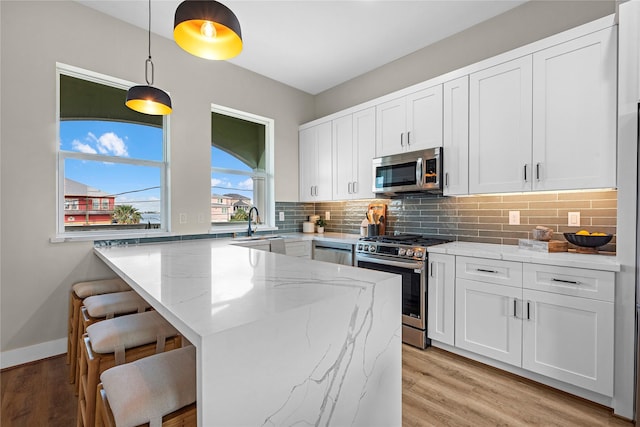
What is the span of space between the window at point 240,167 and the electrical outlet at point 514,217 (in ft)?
9.22

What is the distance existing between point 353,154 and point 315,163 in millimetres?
702

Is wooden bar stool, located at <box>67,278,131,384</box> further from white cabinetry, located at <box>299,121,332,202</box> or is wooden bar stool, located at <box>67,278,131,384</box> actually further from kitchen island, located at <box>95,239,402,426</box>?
white cabinetry, located at <box>299,121,332,202</box>

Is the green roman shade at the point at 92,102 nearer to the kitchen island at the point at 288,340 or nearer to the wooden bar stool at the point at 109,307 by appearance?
the wooden bar stool at the point at 109,307

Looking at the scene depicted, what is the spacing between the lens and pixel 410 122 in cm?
307

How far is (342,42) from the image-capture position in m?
3.23

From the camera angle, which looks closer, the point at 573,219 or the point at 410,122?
the point at 573,219

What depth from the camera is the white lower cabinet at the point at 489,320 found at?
2.13 metres

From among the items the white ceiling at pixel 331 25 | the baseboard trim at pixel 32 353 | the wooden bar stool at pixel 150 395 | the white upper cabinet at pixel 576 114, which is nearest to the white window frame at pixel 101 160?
the white ceiling at pixel 331 25

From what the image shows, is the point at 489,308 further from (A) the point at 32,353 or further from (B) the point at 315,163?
(A) the point at 32,353

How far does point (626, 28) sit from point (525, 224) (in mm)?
1462

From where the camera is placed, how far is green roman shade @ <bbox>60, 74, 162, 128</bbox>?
265 cm

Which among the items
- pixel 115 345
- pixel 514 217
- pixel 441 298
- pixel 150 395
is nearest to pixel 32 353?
pixel 115 345

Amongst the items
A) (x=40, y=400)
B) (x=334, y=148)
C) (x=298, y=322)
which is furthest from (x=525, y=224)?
(x=40, y=400)

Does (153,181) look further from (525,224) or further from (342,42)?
(525,224)
